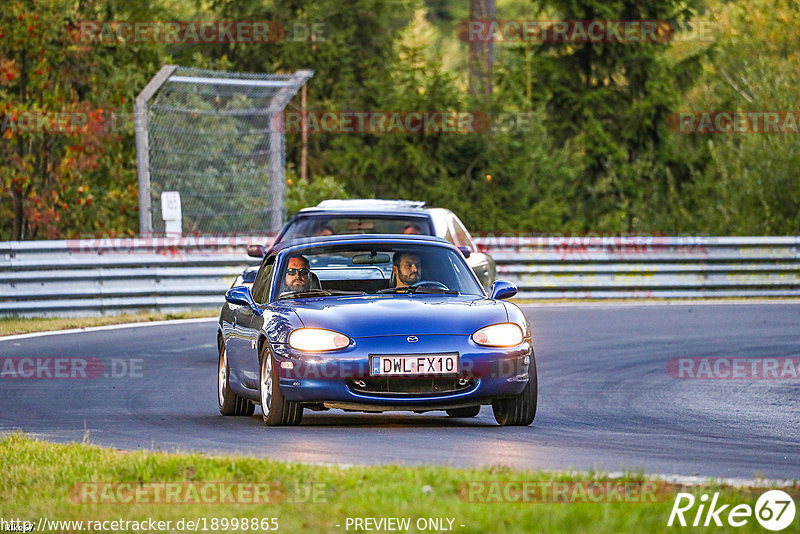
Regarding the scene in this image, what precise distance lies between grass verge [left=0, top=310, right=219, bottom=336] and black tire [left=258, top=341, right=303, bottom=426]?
908cm

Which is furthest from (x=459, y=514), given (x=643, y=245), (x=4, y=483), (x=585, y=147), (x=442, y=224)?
(x=585, y=147)

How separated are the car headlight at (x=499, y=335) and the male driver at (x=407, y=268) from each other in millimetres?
1349

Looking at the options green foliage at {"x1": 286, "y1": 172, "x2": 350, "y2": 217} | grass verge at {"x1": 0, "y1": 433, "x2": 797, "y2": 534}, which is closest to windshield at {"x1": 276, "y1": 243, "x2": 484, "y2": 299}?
grass verge at {"x1": 0, "y1": 433, "x2": 797, "y2": 534}

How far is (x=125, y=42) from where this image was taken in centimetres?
3256

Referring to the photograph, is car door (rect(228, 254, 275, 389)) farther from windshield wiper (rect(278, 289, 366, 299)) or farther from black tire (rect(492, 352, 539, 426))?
black tire (rect(492, 352, 539, 426))

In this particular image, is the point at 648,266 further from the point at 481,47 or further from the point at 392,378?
the point at 481,47

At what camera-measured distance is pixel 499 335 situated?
33.2 ft

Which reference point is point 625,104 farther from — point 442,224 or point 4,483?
point 4,483

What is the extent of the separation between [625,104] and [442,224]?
29.7 meters

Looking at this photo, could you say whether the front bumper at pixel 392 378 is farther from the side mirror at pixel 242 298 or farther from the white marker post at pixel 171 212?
the white marker post at pixel 171 212

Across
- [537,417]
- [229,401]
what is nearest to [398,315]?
[537,417]

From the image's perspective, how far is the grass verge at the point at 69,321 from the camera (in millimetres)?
19516

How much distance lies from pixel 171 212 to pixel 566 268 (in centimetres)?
692

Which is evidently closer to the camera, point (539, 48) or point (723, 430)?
point (723, 430)
